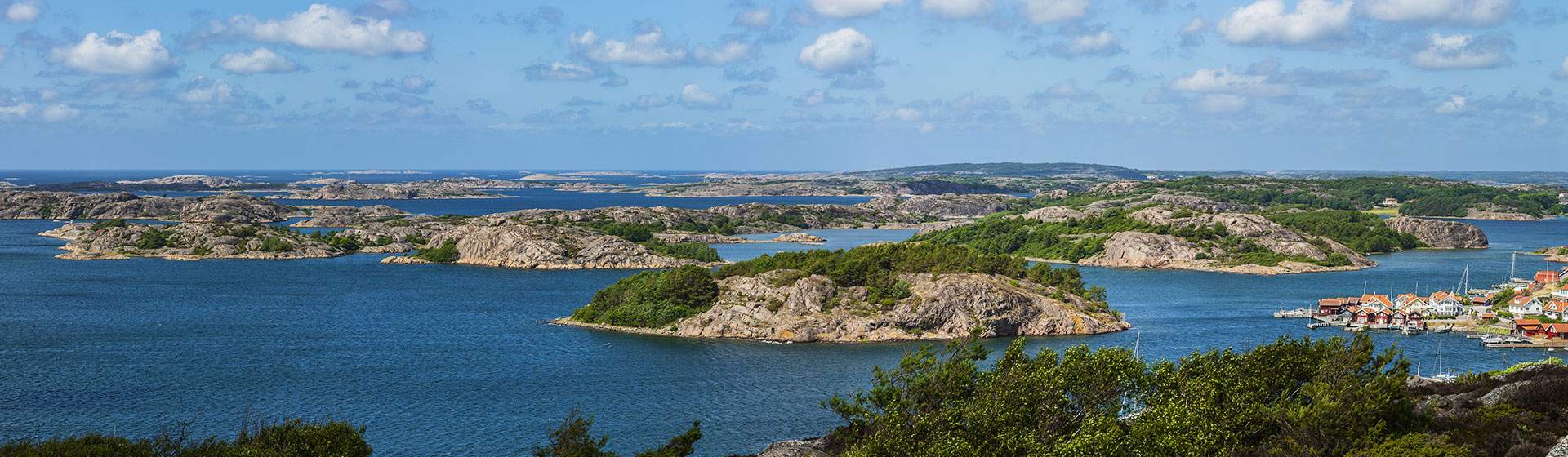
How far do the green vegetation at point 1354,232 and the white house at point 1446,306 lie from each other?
175 ft

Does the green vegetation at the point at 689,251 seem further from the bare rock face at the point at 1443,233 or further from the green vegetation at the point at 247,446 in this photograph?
the bare rock face at the point at 1443,233

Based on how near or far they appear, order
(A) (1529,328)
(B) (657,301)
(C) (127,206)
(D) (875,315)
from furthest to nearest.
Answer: (C) (127,206) < (B) (657,301) < (A) (1529,328) < (D) (875,315)

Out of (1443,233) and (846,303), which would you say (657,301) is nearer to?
(846,303)

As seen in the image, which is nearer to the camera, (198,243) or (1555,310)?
(1555,310)

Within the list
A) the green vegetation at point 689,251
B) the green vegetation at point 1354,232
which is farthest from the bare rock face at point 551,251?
the green vegetation at point 1354,232

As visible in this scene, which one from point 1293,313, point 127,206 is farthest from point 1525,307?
point 127,206

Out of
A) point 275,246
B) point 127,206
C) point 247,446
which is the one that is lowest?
point 275,246

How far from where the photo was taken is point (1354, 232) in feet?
452

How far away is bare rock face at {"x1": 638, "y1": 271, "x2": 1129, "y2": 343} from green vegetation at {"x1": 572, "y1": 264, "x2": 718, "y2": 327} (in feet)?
3.56

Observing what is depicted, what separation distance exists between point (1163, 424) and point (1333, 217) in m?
143

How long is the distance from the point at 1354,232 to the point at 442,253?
109m

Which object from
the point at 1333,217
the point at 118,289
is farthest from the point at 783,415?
the point at 1333,217

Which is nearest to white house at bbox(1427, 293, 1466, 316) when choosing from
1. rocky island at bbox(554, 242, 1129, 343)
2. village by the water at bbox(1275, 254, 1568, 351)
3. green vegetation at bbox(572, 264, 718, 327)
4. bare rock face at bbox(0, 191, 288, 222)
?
village by the water at bbox(1275, 254, 1568, 351)

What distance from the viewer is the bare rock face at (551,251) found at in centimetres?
10931
